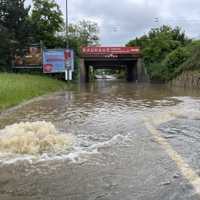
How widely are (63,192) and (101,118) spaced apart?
7.88 metres

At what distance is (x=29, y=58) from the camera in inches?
1889

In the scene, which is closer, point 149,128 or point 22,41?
point 149,128

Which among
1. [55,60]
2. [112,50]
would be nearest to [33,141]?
[55,60]

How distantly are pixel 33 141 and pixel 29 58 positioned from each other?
134ft

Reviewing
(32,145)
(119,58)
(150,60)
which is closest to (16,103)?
(32,145)

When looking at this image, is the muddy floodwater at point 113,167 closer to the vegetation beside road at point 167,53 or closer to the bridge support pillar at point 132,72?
the vegetation beside road at point 167,53

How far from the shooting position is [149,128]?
1068cm

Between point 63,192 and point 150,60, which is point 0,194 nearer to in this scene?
point 63,192

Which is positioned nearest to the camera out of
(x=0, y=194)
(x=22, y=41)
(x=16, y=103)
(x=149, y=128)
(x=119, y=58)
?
(x=0, y=194)

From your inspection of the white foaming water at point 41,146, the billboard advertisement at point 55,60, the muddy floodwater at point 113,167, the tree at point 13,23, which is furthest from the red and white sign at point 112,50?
the white foaming water at point 41,146

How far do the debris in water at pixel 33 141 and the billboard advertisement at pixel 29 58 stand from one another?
3923cm

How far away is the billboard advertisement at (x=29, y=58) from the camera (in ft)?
156

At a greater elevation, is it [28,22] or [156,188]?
[28,22]

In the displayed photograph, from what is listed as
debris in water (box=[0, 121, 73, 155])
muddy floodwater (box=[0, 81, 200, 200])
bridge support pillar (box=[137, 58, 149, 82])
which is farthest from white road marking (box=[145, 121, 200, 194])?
bridge support pillar (box=[137, 58, 149, 82])
